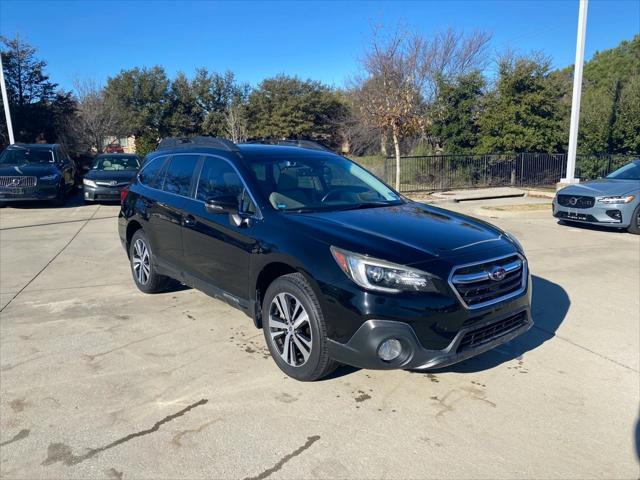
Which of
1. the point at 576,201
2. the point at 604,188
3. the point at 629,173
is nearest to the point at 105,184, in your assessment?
the point at 576,201

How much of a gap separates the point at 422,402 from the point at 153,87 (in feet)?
122

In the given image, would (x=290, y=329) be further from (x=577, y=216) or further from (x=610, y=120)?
(x=610, y=120)

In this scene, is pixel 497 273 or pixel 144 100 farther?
pixel 144 100

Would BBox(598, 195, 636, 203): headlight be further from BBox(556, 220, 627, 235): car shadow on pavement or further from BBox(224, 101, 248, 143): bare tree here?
BBox(224, 101, 248, 143): bare tree

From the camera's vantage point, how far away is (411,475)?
2686 millimetres

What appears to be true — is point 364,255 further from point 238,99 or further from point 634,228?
point 238,99

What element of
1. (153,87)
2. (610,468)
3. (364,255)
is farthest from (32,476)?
(153,87)

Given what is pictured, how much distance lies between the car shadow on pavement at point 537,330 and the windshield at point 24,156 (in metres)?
14.0

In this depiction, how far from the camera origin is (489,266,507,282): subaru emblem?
342cm

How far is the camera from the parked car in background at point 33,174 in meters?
13.2

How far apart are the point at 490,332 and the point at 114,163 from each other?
14525 mm

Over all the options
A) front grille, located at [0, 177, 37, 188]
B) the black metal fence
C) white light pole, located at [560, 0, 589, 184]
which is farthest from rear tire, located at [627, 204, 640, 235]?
front grille, located at [0, 177, 37, 188]

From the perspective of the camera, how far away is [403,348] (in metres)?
3.17

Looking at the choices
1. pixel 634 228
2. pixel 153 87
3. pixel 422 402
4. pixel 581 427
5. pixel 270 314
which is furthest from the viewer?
pixel 153 87
